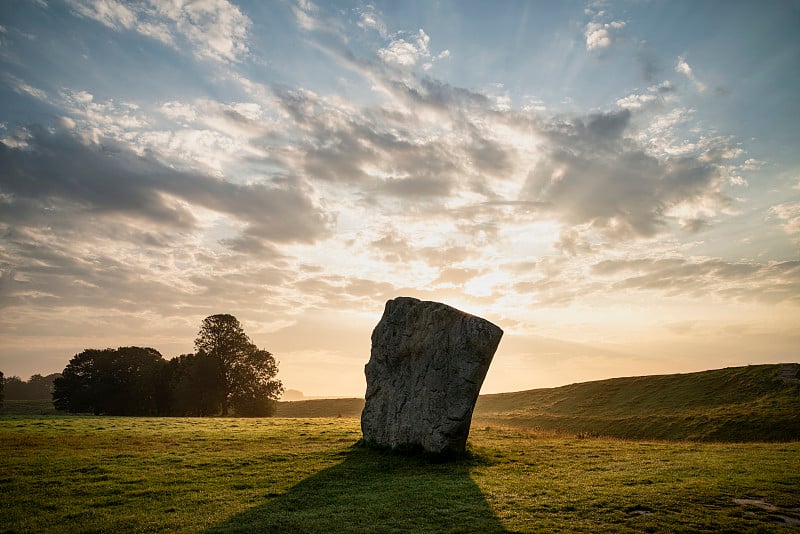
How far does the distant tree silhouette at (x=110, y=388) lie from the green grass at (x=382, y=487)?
39.7 meters

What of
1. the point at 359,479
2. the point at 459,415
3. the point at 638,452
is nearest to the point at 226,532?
the point at 359,479

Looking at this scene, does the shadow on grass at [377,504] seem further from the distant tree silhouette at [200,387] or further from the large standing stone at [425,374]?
the distant tree silhouette at [200,387]

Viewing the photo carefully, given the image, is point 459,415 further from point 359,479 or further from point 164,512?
point 164,512

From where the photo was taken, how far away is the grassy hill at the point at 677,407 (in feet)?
117

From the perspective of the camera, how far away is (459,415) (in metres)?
21.4

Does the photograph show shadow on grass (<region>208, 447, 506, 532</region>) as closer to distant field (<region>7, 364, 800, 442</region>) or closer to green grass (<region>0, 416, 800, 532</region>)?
green grass (<region>0, 416, 800, 532</region>)

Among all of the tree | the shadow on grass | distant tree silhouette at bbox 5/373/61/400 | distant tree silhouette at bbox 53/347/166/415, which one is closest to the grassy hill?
the shadow on grass

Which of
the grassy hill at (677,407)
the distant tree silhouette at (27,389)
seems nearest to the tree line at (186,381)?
the grassy hill at (677,407)

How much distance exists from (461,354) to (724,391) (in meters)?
40.0

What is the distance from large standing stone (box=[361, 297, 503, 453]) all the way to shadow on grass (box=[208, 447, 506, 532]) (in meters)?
2.16

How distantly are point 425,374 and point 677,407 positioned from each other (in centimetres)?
3570

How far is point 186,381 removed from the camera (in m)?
57.6

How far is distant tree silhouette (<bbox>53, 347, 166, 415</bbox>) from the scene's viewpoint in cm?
6259

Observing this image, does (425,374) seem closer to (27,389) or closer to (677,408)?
(677,408)
